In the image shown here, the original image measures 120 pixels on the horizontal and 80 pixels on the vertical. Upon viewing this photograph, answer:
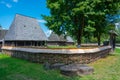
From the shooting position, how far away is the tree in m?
18.8

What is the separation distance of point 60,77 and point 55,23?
37.6 feet

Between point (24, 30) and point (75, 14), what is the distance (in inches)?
421

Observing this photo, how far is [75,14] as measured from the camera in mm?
19672

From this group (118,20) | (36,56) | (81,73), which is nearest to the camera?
(81,73)

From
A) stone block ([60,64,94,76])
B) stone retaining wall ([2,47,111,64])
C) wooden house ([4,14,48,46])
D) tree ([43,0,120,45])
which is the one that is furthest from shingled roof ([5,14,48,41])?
stone block ([60,64,94,76])

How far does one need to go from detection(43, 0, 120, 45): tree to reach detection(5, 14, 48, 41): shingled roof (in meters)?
6.38

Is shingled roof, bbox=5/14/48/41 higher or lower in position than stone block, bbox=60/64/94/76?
higher

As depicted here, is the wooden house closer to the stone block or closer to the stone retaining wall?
the stone retaining wall

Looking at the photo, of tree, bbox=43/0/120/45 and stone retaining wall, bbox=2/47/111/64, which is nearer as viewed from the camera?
stone retaining wall, bbox=2/47/111/64

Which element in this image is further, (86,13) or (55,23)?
(55,23)

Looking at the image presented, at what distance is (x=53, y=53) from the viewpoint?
14.4 metres

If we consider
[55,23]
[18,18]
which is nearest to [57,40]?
[18,18]

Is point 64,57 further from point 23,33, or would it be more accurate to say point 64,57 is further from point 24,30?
point 24,30

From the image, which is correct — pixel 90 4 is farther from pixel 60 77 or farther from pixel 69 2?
pixel 60 77
